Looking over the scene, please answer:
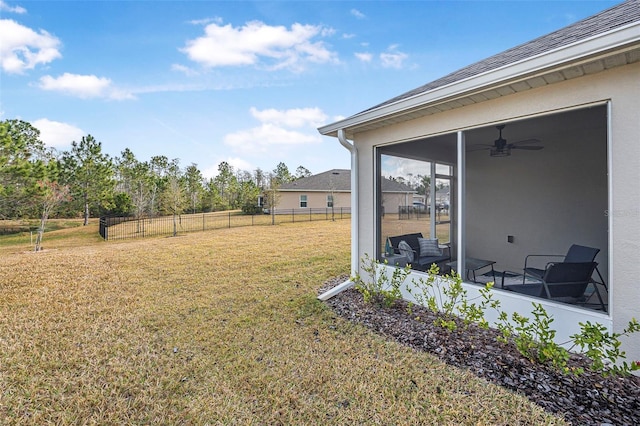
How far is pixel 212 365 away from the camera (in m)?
2.89

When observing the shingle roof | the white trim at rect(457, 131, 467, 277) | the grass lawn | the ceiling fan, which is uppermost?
the shingle roof

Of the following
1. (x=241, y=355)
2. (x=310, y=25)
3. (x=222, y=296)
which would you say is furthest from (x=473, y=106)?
(x=310, y=25)

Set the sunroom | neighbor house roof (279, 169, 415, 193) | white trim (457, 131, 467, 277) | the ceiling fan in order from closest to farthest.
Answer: white trim (457, 131, 467, 277) < the sunroom < the ceiling fan < neighbor house roof (279, 169, 415, 193)

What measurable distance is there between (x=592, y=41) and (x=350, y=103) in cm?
1203

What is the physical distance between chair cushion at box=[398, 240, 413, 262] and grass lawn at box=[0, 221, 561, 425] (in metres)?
1.64

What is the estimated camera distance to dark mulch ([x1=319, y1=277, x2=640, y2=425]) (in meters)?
2.15

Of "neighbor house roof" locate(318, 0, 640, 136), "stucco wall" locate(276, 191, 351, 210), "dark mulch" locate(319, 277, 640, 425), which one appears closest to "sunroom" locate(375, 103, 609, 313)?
"neighbor house roof" locate(318, 0, 640, 136)

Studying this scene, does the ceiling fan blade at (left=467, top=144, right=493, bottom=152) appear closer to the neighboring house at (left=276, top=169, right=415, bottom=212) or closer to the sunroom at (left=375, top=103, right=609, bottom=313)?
the sunroom at (left=375, top=103, right=609, bottom=313)

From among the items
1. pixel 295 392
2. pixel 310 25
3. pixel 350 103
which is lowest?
pixel 295 392

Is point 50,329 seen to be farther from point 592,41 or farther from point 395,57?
point 395,57

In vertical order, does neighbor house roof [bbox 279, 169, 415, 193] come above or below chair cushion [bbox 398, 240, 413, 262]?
above

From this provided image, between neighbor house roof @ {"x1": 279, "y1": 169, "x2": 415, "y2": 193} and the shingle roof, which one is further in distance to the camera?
neighbor house roof @ {"x1": 279, "y1": 169, "x2": 415, "y2": 193}

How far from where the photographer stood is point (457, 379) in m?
2.60

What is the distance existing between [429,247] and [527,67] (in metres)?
3.56
